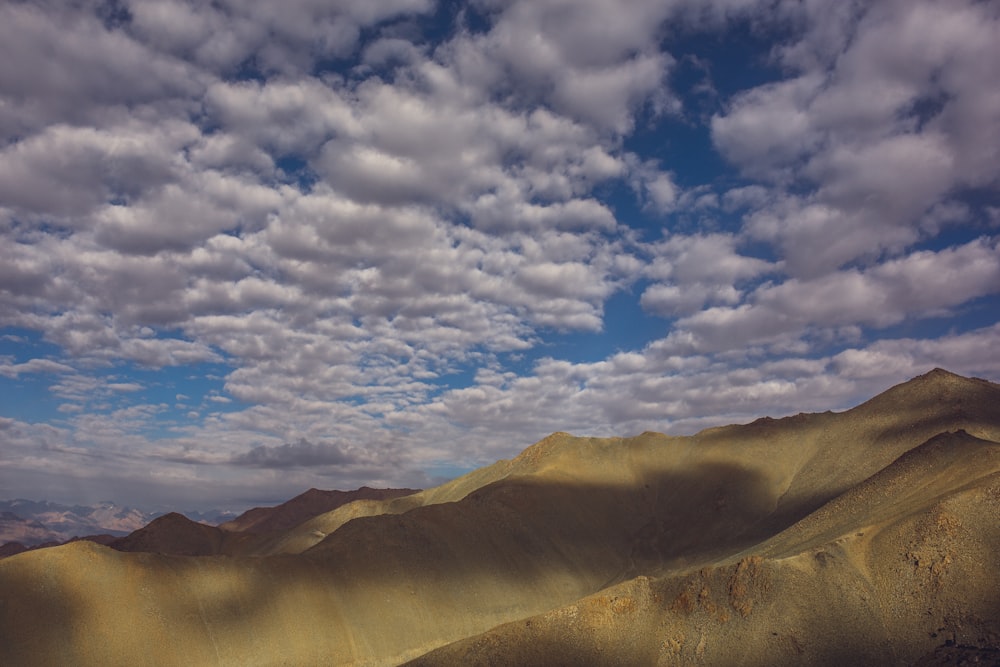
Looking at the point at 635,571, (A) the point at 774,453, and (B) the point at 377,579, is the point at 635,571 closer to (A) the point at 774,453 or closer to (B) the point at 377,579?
(A) the point at 774,453

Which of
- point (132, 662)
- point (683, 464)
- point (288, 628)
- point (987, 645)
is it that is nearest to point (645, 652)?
point (987, 645)

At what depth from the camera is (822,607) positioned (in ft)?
169

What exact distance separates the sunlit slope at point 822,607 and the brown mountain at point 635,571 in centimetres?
14

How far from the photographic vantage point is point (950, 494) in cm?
5688

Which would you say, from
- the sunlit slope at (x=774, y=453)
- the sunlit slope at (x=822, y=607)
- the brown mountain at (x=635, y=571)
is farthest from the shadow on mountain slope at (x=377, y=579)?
the sunlit slope at (x=822, y=607)

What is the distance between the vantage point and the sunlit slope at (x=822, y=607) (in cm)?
4809

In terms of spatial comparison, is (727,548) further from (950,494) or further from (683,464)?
(950,494)

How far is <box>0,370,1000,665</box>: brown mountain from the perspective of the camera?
168 ft

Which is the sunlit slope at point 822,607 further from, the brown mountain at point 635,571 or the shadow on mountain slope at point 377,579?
the shadow on mountain slope at point 377,579

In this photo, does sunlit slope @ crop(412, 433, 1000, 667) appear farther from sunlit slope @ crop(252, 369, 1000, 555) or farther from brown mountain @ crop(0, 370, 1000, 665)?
sunlit slope @ crop(252, 369, 1000, 555)

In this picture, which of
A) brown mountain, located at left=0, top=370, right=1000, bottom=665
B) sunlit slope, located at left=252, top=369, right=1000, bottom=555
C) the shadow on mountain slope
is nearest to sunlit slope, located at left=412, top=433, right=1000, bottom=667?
brown mountain, located at left=0, top=370, right=1000, bottom=665

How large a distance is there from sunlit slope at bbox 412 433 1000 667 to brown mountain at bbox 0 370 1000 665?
0.14m

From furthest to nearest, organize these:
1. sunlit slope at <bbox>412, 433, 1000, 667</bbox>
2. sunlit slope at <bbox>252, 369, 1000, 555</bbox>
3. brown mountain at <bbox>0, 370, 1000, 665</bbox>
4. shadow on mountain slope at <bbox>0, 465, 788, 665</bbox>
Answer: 1. sunlit slope at <bbox>252, 369, 1000, 555</bbox>
2. shadow on mountain slope at <bbox>0, 465, 788, 665</bbox>
3. brown mountain at <bbox>0, 370, 1000, 665</bbox>
4. sunlit slope at <bbox>412, 433, 1000, 667</bbox>

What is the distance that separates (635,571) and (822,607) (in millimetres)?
52320
